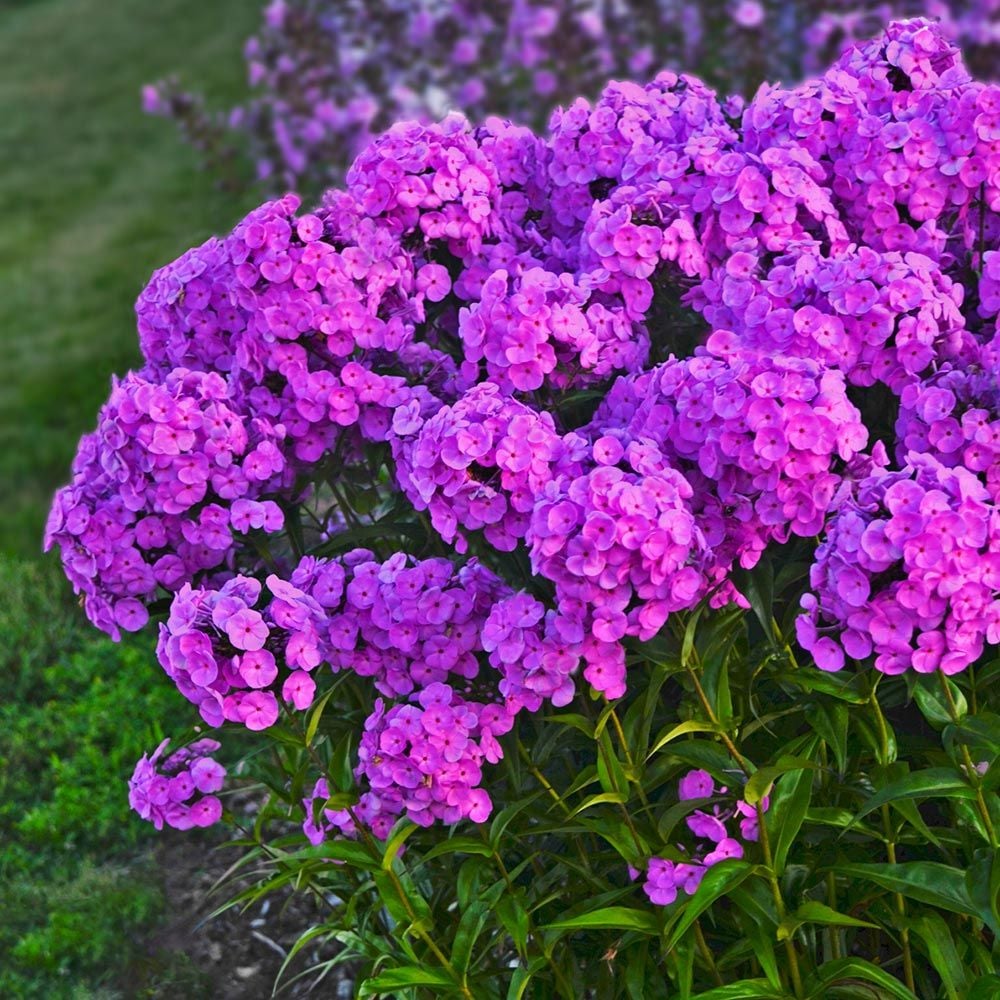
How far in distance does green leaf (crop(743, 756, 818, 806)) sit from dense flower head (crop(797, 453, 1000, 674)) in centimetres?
18

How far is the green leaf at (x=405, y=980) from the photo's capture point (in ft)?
7.77

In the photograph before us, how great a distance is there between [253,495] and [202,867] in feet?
5.91

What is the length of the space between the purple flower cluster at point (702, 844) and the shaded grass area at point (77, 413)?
1.67m

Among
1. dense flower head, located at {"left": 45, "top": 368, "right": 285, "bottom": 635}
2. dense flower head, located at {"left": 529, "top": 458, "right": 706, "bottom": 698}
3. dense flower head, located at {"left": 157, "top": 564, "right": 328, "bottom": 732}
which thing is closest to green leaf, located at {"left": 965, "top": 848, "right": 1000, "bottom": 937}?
dense flower head, located at {"left": 529, "top": 458, "right": 706, "bottom": 698}

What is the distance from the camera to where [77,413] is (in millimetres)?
6570

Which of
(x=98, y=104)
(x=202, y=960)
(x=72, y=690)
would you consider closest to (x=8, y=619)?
(x=72, y=690)

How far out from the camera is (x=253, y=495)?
8.44 ft

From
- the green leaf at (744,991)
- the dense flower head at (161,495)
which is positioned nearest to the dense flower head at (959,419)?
the green leaf at (744,991)

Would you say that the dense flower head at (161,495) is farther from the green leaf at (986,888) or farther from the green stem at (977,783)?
the green leaf at (986,888)

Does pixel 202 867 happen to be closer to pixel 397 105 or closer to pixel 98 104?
pixel 397 105

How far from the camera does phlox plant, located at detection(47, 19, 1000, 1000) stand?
2086mm

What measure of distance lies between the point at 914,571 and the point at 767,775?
403 millimetres

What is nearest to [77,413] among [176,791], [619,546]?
[176,791]

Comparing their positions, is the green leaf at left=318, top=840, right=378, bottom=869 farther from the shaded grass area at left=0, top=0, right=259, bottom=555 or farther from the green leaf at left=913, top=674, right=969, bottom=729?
the shaded grass area at left=0, top=0, right=259, bottom=555
